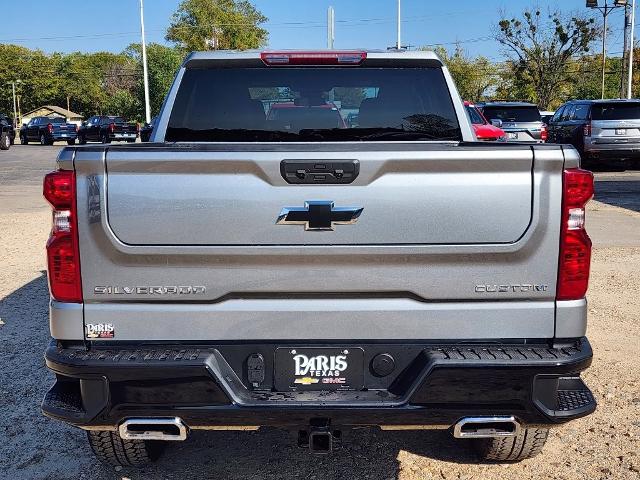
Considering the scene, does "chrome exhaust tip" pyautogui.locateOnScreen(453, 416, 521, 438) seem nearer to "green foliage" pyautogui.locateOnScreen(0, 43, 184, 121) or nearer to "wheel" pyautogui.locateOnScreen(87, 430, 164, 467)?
"wheel" pyautogui.locateOnScreen(87, 430, 164, 467)

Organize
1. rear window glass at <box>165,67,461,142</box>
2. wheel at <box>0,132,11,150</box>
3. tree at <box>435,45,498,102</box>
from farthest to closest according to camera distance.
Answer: tree at <box>435,45,498,102</box>, wheel at <box>0,132,11,150</box>, rear window glass at <box>165,67,461,142</box>

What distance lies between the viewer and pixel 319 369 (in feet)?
9.35

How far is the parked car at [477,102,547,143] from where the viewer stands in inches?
826

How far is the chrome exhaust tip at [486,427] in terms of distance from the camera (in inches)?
112

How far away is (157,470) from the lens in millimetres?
3674

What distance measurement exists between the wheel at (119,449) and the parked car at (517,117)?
18.4 meters

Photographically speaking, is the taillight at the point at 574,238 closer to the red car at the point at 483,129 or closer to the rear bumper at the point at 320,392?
the rear bumper at the point at 320,392

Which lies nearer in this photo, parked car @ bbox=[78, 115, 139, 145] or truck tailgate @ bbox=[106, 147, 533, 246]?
truck tailgate @ bbox=[106, 147, 533, 246]

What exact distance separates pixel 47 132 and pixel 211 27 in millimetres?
45270

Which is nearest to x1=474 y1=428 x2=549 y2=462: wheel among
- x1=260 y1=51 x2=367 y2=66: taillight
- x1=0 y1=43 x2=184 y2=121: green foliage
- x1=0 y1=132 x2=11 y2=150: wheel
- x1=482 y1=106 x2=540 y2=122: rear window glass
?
x1=260 y1=51 x2=367 y2=66: taillight

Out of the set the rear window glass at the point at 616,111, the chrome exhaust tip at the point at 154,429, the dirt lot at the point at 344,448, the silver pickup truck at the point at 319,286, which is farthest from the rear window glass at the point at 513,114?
the chrome exhaust tip at the point at 154,429

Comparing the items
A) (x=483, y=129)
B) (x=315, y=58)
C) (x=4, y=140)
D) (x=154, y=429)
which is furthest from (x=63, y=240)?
(x=4, y=140)

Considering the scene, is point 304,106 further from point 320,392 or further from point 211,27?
point 211,27

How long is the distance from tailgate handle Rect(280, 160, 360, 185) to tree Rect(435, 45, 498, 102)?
65297mm
